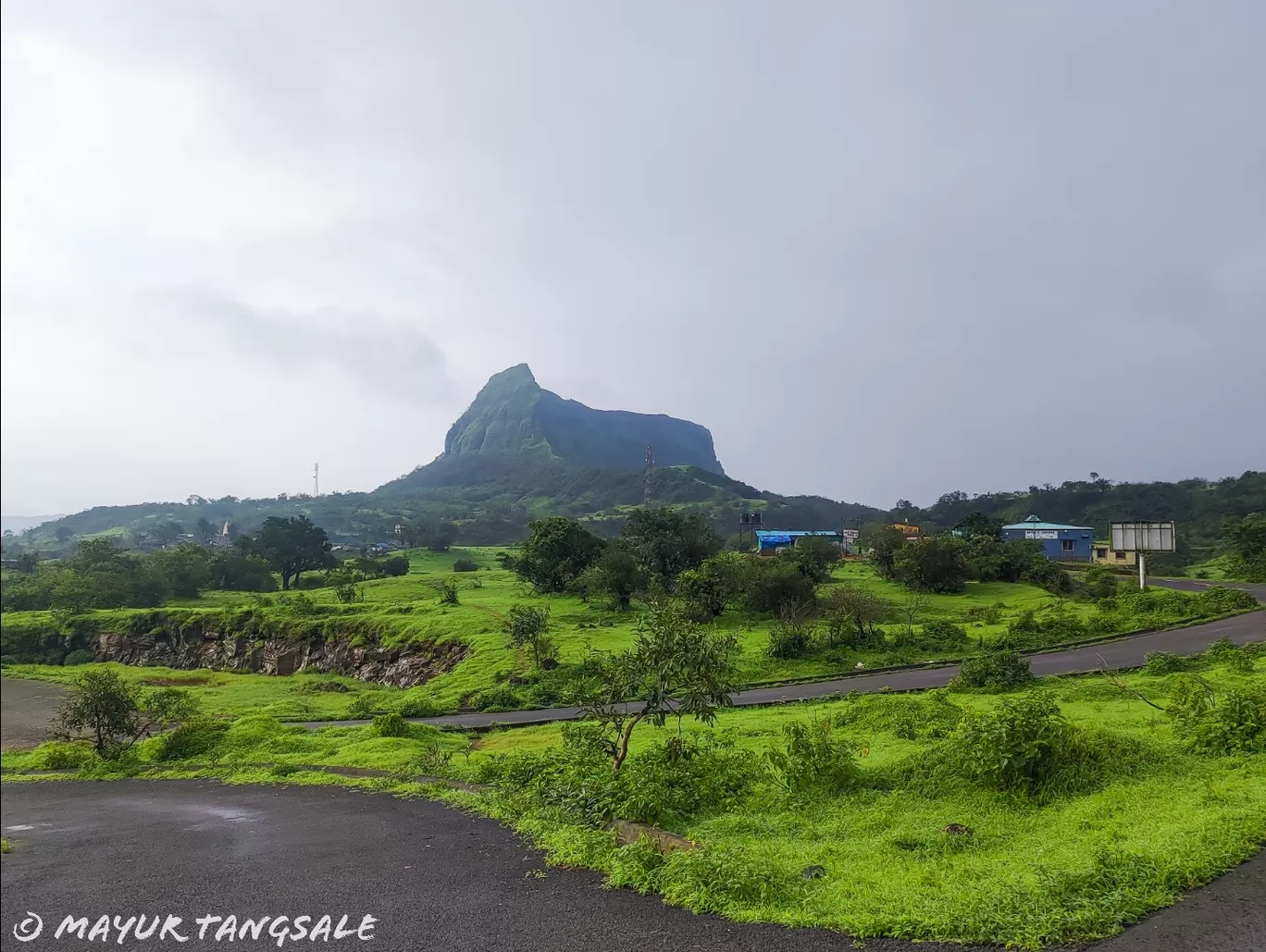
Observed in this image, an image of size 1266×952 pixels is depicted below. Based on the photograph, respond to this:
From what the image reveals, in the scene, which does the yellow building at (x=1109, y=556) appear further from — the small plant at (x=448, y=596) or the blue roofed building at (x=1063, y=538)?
the small plant at (x=448, y=596)

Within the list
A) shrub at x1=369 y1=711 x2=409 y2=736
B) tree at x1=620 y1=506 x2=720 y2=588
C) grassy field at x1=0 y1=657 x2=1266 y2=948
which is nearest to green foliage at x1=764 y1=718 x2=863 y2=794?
grassy field at x1=0 y1=657 x2=1266 y2=948

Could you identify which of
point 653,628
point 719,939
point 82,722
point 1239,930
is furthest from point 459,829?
point 82,722

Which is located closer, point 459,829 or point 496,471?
point 459,829

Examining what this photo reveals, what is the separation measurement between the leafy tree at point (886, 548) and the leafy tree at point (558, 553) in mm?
19443

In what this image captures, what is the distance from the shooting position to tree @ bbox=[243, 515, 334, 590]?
67625 mm

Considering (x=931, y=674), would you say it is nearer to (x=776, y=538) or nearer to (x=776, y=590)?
(x=776, y=590)

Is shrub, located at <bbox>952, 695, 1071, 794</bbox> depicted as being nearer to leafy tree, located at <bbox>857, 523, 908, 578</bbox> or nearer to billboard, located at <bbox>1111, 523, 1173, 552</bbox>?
billboard, located at <bbox>1111, 523, 1173, 552</bbox>

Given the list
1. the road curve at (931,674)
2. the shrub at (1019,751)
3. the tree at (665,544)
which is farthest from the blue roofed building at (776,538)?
the shrub at (1019,751)

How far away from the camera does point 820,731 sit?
11.4m

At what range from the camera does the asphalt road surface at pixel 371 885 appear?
630 cm

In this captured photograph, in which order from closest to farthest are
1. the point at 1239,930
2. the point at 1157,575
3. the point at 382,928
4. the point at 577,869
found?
1. the point at 1239,930
2. the point at 382,928
3. the point at 577,869
4. the point at 1157,575

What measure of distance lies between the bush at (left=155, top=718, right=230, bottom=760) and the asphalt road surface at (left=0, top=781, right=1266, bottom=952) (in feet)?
13.8

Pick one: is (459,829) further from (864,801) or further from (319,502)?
(319,502)

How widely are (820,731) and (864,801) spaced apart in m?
1.37
